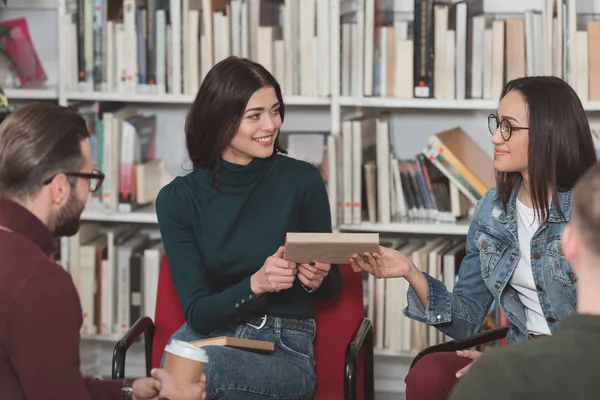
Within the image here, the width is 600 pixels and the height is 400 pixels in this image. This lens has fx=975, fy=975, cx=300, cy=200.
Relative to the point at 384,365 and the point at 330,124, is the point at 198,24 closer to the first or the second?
the point at 330,124

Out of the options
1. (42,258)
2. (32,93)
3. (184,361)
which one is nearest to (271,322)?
(184,361)

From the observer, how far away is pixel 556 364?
48.4 inches

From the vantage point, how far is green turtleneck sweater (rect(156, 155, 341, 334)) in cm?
252

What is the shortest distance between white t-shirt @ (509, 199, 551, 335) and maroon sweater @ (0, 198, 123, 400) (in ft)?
3.73

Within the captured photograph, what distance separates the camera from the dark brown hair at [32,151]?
5.68 ft

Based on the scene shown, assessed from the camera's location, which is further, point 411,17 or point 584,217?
point 411,17

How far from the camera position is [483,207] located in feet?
8.08

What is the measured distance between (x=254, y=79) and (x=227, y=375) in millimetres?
766

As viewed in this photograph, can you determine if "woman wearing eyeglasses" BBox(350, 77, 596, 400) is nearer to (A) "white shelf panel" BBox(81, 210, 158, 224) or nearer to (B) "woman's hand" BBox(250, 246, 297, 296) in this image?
(B) "woman's hand" BBox(250, 246, 297, 296)

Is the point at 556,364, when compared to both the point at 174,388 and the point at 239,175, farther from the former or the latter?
the point at 239,175

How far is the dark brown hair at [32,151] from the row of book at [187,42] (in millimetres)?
1650

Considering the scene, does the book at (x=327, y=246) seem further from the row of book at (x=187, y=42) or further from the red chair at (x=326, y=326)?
the row of book at (x=187, y=42)

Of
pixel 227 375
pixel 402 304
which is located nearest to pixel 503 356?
pixel 227 375

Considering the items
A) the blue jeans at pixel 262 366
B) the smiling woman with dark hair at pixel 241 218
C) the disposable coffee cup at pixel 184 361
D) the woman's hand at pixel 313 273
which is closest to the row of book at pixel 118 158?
the smiling woman with dark hair at pixel 241 218
